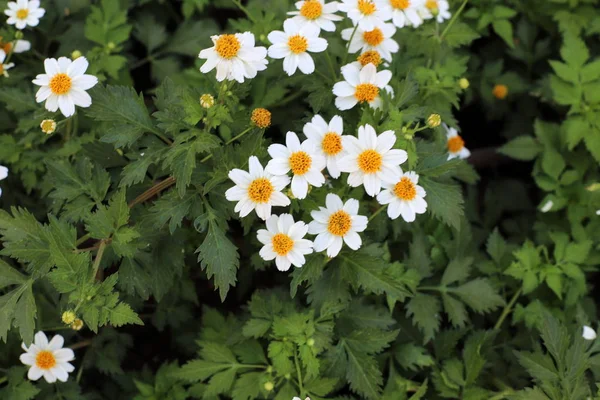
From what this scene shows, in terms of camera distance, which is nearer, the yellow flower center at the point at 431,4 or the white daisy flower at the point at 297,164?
the white daisy flower at the point at 297,164

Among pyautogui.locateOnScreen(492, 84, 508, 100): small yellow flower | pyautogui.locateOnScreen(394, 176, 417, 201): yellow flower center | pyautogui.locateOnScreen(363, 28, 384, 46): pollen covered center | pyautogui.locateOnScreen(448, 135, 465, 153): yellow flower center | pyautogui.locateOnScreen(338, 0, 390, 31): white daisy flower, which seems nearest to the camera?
pyautogui.locateOnScreen(394, 176, 417, 201): yellow flower center

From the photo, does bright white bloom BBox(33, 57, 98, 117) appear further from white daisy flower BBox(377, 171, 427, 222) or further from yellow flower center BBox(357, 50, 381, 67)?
white daisy flower BBox(377, 171, 427, 222)

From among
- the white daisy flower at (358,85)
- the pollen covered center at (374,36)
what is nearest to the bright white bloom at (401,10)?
the pollen covered center at (374,36)

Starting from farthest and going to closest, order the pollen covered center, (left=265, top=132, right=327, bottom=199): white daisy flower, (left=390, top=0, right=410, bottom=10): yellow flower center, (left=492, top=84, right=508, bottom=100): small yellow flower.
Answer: (left=492, top=84, right=508, bottom=100): small yellow flower → (left=390, top=0, right=410, bottom=10): yellow flower center → the pollen covered center → (left=265, top=132, right=327, bottom=199): white daisy flower

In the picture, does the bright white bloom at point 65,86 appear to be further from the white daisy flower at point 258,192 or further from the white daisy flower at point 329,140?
the white daisy flower at point 329,140

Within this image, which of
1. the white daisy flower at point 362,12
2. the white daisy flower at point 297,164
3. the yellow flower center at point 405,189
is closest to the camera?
the white daisy flower at point 297,164

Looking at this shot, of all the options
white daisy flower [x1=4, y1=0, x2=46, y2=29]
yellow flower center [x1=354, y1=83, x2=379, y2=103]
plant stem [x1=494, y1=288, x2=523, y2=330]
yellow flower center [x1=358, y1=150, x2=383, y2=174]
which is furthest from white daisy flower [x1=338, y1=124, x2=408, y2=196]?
white daisy flower [x1=4, y1=0, x2=46, y2=29]

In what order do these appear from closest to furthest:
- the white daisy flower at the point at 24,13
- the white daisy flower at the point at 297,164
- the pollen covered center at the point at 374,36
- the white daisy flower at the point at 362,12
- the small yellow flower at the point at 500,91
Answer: the white daisy flower at the point at 297,164 < the white daisy flower at the point at 362,12 < the pollen covered center at the point at 374,36 < the white daisy flower at the point at 24,13 < the small yellow flower at the point at 500,91
